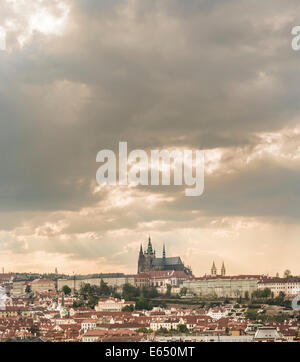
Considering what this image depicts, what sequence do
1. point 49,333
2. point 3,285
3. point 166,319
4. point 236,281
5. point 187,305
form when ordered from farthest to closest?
point 3,285, point 236,281, point 187,305, point 166,319, point 49,333

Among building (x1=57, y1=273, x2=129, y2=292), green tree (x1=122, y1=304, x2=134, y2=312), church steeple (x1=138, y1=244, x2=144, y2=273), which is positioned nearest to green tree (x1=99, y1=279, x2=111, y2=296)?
building (x1=57, y1=273, x2=129, y2=292)

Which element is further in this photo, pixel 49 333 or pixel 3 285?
pixel 3 285

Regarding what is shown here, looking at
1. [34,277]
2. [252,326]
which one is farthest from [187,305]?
[34,277]

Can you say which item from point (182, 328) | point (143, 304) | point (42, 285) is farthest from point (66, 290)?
point (182, 328)

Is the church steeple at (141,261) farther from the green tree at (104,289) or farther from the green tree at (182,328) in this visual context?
the green tree at (182,328)

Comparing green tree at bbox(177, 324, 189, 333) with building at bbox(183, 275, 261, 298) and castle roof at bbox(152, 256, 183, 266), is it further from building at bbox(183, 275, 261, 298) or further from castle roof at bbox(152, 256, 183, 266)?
castle roof at bbox(152, 256, 183, 266)

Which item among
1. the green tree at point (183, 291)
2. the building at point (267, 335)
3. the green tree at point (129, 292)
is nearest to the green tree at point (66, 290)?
the green tree at point (129, 292)
